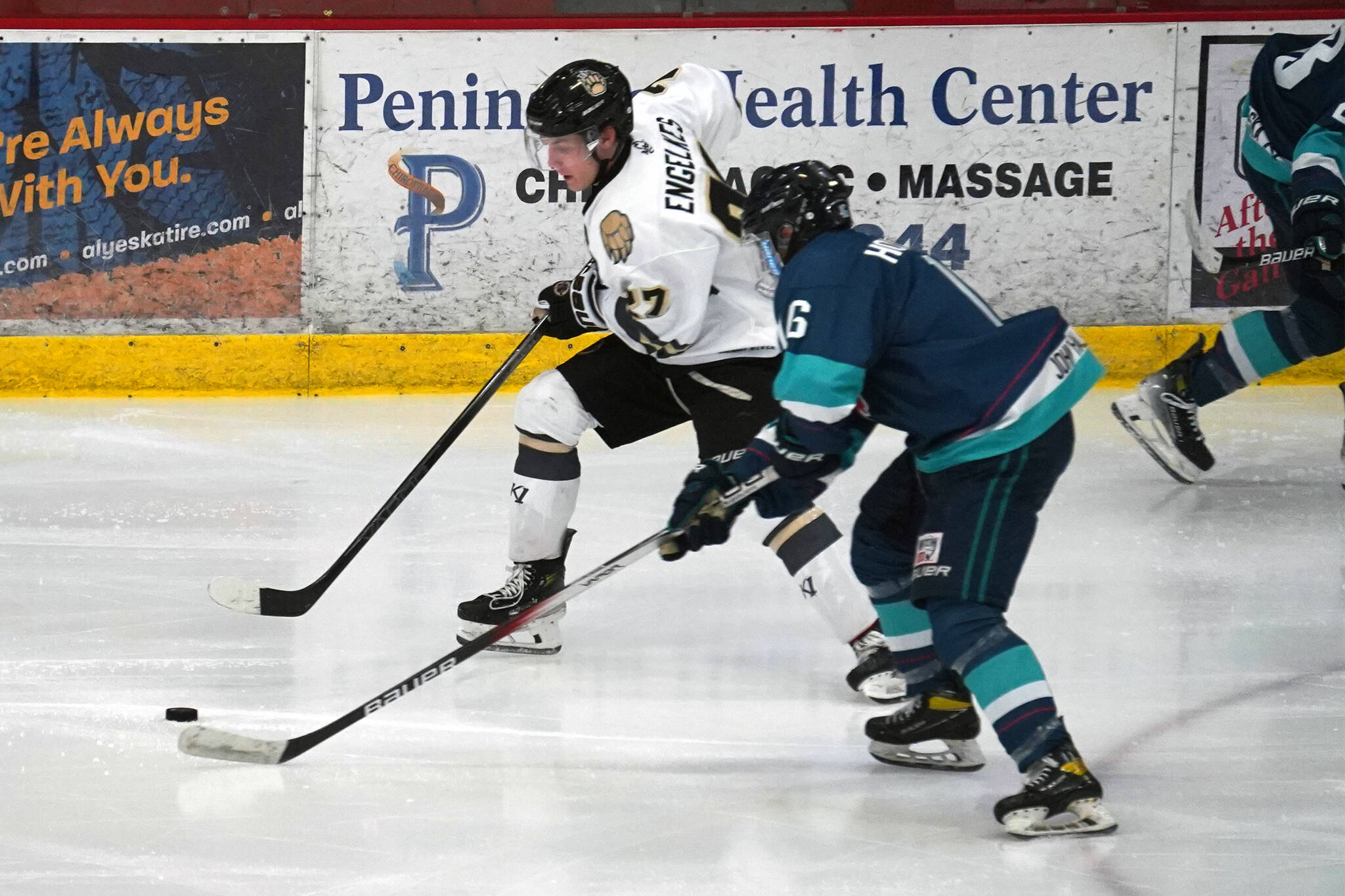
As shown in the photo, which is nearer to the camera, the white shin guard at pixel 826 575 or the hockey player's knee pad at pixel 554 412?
the white shin guard at pixel 826 575

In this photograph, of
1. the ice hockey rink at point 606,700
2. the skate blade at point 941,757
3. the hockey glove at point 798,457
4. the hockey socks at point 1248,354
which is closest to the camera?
the ice hockey rink at point 606,700

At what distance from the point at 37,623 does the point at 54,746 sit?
76 centimetres

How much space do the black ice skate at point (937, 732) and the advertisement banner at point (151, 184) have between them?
4041 mm

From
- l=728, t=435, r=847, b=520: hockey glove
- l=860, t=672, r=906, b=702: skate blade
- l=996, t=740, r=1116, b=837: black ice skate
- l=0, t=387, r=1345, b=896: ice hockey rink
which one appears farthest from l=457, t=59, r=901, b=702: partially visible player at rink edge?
l=996, t=740, r=1116, b=837: black ice skate

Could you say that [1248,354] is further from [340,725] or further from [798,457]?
[340,725]

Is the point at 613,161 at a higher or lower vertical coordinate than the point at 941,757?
higher

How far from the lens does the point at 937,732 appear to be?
8.42 feet

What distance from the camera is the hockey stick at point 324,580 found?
10.8 feet

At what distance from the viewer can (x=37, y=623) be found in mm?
3309

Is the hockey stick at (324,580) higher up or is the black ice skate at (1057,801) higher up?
the hockey stick at (324,580)

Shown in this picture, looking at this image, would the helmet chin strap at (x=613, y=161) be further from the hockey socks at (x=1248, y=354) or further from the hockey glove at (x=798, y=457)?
the hockey socks at (x=1248, y=354)

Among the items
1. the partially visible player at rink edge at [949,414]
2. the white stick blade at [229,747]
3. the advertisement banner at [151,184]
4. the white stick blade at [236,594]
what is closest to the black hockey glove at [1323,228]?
the partially visible player at rink edge at [949,414]

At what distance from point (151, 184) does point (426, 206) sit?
1.01 m

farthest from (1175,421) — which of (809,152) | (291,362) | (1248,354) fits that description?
(291,362)
